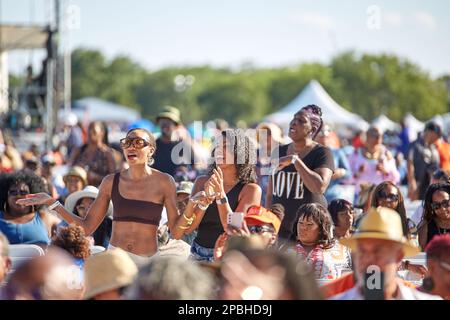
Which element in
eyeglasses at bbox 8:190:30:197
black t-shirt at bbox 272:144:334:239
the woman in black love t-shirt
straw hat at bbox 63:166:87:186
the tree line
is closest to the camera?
the woman in black love t-shirt

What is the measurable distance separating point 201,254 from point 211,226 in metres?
0.21

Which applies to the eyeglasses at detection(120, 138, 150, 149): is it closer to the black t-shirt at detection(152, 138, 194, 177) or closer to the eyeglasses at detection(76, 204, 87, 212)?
the eyeglasses at detection(76, 204, 87, 212)

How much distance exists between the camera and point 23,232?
316 inches

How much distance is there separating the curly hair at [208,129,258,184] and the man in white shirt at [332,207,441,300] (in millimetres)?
2301

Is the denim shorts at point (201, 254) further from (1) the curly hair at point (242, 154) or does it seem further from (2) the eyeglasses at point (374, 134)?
(2) the eyeglasses at point (374, 134)

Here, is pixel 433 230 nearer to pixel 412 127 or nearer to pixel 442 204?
pixel 442 204

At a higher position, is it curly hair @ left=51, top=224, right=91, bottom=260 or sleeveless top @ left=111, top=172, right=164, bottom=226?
sleeveless top @ left=111, top=172, right=164, bottom=226

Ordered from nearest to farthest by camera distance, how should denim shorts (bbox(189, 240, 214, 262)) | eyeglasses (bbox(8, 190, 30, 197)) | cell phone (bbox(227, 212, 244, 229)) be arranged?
cell phone (bbox(227, 212, 244, 229)), denim shorts (bbox(189, 240, 214, 262)), eyeglasses (bbox(8, 190, 30, 197))

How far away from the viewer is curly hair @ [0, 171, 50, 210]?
8227 mm

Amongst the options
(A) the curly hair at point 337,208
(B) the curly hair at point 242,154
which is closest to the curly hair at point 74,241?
(B) the curly hair at point 242,154

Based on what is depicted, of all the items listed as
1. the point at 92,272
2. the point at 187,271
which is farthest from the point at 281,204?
the point at 187,271

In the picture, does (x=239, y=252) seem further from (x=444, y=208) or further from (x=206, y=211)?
(x=444, y=208)

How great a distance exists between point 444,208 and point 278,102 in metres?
135

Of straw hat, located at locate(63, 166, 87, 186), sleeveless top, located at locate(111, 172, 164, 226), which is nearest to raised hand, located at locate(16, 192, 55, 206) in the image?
sleeveless top, located at locate(111, 172, 164, 226)
